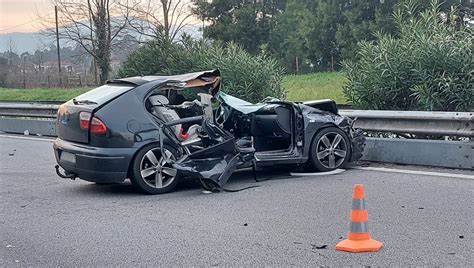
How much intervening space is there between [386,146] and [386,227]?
3.53 metres

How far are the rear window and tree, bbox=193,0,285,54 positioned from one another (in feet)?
141

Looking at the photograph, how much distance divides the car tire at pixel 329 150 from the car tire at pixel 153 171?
1940mm

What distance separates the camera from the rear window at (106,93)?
754 cm

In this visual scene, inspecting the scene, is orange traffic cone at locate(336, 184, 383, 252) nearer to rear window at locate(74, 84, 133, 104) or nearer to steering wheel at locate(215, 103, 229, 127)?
steering wheel at locate(215, 103, 229, 127)

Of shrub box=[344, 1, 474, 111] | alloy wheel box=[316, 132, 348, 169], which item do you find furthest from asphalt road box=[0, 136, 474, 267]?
shrub box=[344, 1, 474, 111]

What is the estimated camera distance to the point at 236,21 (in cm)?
5284

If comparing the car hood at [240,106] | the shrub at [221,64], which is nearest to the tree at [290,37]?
the shrub at [221,64]

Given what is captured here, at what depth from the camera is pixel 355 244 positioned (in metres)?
4.98

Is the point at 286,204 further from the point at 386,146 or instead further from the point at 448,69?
the point at 448,69

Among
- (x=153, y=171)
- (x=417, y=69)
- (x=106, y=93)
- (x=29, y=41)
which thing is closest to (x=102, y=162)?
(x=153, y=171)

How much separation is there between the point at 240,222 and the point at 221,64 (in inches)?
356

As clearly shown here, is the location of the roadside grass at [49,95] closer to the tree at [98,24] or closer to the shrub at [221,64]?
the tree at [98,24]

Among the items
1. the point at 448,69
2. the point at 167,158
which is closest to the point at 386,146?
the point at 448,69

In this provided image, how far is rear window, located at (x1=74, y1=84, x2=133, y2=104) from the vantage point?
754cm
